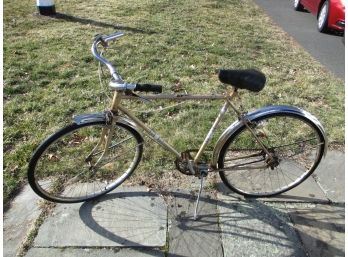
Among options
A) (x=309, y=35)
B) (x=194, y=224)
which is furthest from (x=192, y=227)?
(x=309, y=35)

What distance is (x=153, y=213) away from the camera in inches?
129

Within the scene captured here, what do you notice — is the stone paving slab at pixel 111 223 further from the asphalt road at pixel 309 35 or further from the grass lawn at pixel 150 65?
the asphalt road at pixel 309 35

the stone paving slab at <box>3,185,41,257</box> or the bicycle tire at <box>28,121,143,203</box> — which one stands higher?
the bicycle tire at <box>28,121,143,203</box>

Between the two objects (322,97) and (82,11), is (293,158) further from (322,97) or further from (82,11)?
(82,11)

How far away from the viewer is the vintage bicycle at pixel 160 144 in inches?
114

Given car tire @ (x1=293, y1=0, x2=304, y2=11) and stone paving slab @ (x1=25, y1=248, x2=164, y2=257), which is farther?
car tire @ (x1=293, y1=0, x2=304, y2=11)

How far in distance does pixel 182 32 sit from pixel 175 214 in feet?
16.7

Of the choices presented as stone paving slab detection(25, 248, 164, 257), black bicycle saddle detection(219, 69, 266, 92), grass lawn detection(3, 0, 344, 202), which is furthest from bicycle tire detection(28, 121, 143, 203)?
black bicycle saddle detection(219, 69, 266, 92)

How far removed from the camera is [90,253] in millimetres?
2887

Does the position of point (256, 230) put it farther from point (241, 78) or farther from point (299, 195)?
point (241, 78)

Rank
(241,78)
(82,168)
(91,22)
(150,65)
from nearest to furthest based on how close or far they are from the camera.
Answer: (241,78), (82,168), (150,65), (91,22)

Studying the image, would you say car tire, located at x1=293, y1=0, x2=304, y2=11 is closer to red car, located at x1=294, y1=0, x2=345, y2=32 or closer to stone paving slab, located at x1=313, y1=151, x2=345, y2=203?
red car, located at x1=294, y1=0, x2=345, y2=32

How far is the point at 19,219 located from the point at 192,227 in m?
1.40

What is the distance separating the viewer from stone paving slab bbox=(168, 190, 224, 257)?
296 centimetres
